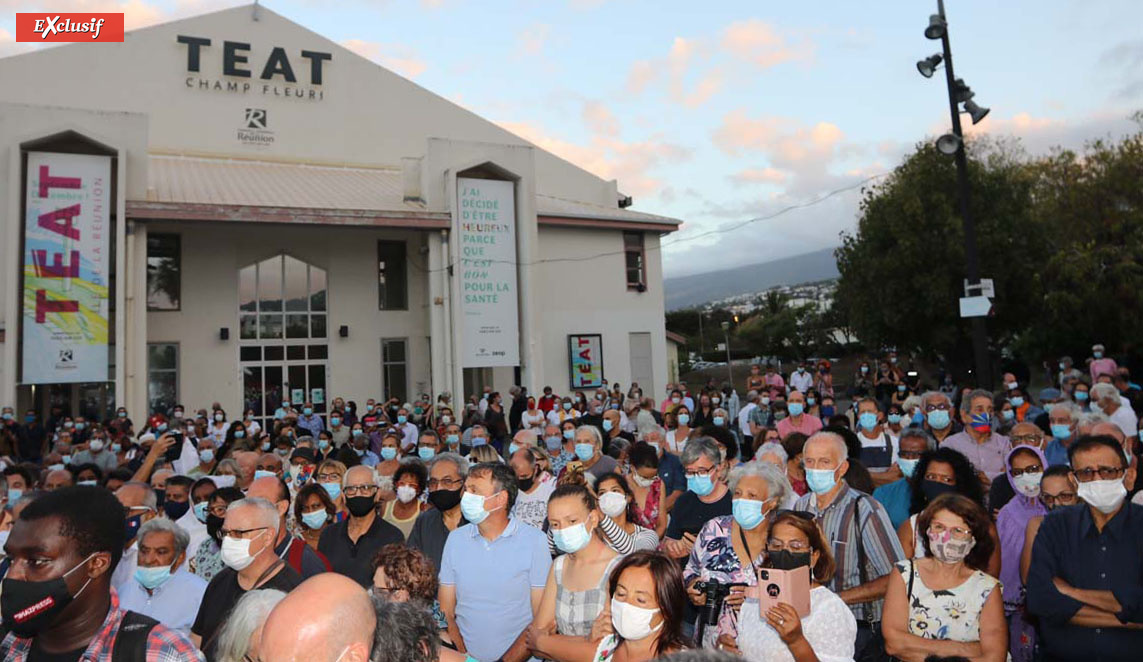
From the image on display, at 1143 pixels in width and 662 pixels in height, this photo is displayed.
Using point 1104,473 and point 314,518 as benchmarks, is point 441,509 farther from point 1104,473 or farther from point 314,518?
point 1104,473

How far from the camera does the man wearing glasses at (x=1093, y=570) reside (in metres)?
3.76

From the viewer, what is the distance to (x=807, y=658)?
122 inches

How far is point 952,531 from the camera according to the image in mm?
3730

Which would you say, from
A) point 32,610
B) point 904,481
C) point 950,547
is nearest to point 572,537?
point 950,547

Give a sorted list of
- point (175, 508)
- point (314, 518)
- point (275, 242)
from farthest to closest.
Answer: point (275, 242) < point (175, 508) < point (314, 518)

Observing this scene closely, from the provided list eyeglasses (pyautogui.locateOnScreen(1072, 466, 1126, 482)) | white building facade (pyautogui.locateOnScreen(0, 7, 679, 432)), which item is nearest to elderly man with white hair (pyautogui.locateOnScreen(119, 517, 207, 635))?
eyeglasses (pyautogui.locateOnScreen(1072, 466, 1126, 482))

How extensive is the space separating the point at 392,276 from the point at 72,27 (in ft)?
35.0

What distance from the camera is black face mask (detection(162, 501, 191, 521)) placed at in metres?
6.79

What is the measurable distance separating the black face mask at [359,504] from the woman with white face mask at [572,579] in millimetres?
1887

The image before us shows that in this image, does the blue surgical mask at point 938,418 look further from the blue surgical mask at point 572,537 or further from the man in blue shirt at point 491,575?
the blue surgical mask at point 572,537

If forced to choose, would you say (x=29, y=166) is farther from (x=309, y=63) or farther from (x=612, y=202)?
(x=612, y=202)

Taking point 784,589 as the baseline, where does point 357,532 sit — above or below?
below

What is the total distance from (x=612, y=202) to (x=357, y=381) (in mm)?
11249

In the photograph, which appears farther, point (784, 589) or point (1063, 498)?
point (1063, 498)
